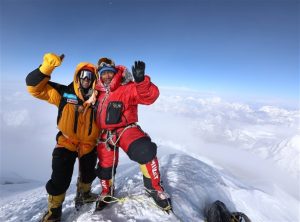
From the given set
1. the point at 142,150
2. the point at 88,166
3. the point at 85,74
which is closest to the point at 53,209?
the point at 88,166

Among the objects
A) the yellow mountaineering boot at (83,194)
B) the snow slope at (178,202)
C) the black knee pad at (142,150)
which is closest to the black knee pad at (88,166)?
the yellow mountaineering boot at (83,194)

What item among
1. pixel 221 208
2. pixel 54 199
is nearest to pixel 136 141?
pixel 54 199

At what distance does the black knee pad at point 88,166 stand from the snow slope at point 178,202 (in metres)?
0.57

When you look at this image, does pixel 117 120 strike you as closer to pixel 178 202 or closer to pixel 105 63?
pixel 105 63

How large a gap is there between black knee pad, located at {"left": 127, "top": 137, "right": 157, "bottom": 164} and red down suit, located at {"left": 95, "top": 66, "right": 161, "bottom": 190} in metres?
0.02

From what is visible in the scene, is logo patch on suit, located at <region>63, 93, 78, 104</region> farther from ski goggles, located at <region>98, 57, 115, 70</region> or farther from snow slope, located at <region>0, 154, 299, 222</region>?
snow slope, located at <region>0, 154, 299, 222</region>

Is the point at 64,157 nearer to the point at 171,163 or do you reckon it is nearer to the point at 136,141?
the point at 136,141

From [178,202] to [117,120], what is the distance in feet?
6.23

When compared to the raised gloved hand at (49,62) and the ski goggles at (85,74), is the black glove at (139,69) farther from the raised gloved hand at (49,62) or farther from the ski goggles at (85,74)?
the raised gloved hand at (49,62)

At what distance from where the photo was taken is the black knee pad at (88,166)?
170 inches

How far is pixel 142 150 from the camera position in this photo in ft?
12.5

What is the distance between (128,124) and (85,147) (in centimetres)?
93

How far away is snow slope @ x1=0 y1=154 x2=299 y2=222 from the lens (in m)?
3.63

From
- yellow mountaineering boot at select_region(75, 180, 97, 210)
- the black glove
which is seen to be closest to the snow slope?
yellow mountaineering boot at select_region(75, 180, 97, 210)
